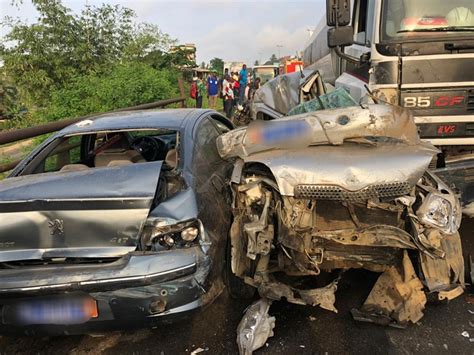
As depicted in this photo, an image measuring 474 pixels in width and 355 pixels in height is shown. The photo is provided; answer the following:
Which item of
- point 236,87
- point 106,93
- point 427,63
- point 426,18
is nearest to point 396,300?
point 427,63

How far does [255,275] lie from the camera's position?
9.63ft

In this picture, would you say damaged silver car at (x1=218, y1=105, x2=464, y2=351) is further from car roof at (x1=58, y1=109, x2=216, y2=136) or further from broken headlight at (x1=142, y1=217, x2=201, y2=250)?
car roof at (x1=58, y1=109, x2=216, y2=136)

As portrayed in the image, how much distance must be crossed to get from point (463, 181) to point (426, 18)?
5.57 ft

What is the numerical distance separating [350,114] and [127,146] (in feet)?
8.25

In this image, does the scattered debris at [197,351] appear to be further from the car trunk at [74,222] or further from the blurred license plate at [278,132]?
the blurred license plate at [278,132]

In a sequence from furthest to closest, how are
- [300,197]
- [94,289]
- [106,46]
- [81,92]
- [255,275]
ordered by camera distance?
[106,46] → [81,92] → [255,275] → [300,197] → [94,289]

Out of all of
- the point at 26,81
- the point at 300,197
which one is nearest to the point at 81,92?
the point at 26,81

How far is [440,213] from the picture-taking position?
2666 mm

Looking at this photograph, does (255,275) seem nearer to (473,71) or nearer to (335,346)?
(335,346)

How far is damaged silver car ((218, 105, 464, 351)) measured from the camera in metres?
2.64

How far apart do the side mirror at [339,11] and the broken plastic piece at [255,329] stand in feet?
9.40

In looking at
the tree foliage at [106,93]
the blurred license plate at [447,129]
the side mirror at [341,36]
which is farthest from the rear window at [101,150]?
the tree foliage at [106,93]

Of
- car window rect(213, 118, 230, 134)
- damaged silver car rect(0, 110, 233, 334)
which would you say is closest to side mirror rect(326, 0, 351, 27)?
car window rect(213, 118, 230, 134)

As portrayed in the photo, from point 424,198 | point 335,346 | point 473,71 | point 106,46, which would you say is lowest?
point 335,346
